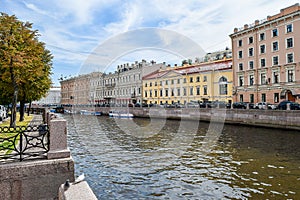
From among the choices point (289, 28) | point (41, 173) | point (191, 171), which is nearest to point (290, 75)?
point (289, 28)

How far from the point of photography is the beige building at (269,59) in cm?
3491

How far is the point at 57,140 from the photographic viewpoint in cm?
598

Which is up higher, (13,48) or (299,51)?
(299,51)

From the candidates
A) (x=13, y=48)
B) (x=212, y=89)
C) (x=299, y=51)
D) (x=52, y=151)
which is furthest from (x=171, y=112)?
(x=52, y=151)

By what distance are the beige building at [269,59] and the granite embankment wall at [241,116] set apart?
9.95 m

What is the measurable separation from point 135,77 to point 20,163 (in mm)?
64183

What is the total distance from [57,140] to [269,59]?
38980 millimetres

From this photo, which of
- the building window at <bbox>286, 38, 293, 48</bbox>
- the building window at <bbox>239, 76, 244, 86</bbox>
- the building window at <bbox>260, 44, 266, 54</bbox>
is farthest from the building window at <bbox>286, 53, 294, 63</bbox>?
the building window at <bbox>239, 76, 244, 86</bbox>

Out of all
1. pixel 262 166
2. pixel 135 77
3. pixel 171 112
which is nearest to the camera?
pixel 262 166

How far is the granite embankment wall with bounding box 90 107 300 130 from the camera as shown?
2302cm

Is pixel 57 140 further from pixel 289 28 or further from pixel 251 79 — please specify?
pixel 251 79

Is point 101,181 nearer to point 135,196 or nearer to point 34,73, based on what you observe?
point 135,196

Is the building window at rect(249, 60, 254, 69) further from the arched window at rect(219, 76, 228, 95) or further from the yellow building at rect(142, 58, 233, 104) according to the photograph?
the arched window at rect(219, 76, 228, 95)

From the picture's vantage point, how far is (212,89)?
48.8 meters
